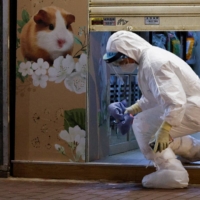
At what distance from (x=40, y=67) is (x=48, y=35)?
1.16 ft

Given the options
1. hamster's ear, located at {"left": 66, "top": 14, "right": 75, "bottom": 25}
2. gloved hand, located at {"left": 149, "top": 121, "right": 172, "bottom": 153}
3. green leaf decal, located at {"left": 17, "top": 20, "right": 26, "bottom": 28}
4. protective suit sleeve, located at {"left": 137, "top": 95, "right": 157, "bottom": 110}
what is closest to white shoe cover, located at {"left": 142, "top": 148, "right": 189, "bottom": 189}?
gloved hand, located at {"left": 149, "top": 121, "right": 172, "bottom": 153}

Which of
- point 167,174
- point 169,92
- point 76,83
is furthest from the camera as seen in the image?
point 76,83

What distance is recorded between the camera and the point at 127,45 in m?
6.38

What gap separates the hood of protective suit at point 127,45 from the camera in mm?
6367

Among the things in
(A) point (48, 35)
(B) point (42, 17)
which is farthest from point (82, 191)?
(B) point (42, 17)

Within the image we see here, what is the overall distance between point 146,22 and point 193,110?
106 cm

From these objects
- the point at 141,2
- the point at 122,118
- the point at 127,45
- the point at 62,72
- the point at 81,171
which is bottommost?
the point at 81,171

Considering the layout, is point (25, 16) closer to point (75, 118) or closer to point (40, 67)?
point (40, 67)

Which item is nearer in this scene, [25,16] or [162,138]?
[162,138]

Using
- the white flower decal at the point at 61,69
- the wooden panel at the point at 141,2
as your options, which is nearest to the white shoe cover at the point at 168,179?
the white flower decal at the point at 61,69

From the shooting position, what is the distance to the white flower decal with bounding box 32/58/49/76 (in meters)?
6.91

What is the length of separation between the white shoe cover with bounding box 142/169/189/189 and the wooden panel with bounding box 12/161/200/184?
374 mm

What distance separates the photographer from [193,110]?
6.30m

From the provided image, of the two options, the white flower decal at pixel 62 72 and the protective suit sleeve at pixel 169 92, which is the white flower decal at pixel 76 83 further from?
the protective suit sleeve at pixel 169 92
